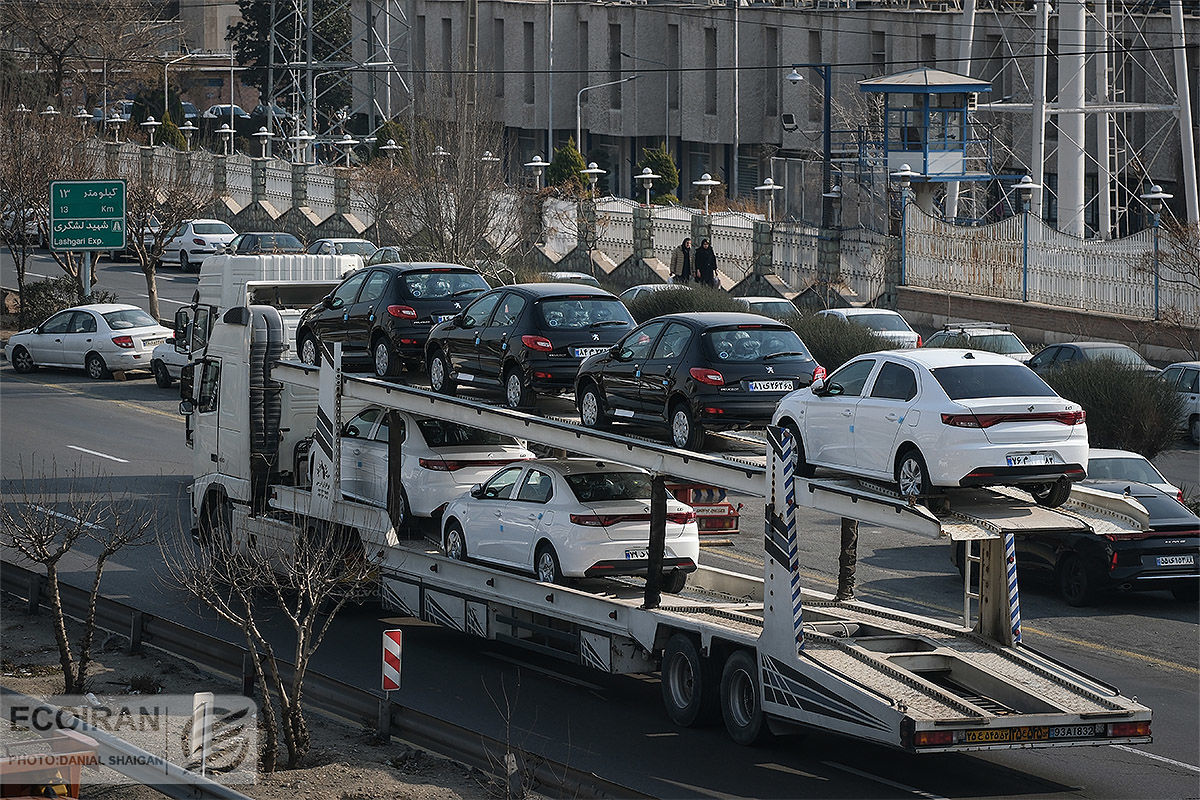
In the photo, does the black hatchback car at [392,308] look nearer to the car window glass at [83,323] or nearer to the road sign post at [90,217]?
the road sign post at [90,217]

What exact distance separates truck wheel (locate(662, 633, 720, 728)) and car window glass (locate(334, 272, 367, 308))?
7.67 metres

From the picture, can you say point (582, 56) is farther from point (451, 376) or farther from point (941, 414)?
point (941, 414)

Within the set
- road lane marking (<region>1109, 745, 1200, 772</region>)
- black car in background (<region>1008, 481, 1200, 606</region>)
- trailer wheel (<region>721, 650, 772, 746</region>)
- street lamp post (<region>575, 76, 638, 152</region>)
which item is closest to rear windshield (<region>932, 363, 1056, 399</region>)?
trailer wheel (<region>721, 650, 772, 746</region>)

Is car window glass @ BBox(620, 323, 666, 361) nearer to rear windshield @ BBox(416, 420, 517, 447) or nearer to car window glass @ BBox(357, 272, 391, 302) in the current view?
rear windshield @ BBox(416, 420, 517, 447)

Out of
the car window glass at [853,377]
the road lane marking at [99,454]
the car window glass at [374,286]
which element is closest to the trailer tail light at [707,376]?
the car window glass at [853,377]

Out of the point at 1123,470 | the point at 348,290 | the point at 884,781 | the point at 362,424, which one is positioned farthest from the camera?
the point at 1123,470

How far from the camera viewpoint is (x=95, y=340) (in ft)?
129

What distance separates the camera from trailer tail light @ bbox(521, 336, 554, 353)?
1838 centimetres

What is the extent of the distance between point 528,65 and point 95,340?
47307 millimetres

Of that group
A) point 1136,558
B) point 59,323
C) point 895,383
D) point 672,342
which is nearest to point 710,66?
point 59,323

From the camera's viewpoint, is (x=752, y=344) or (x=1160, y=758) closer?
(x=1160, y=758)

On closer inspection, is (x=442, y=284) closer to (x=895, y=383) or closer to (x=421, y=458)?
(x=421, y=458)

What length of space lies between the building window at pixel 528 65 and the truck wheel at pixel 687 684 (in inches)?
2757

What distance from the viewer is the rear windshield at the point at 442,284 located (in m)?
21.0
